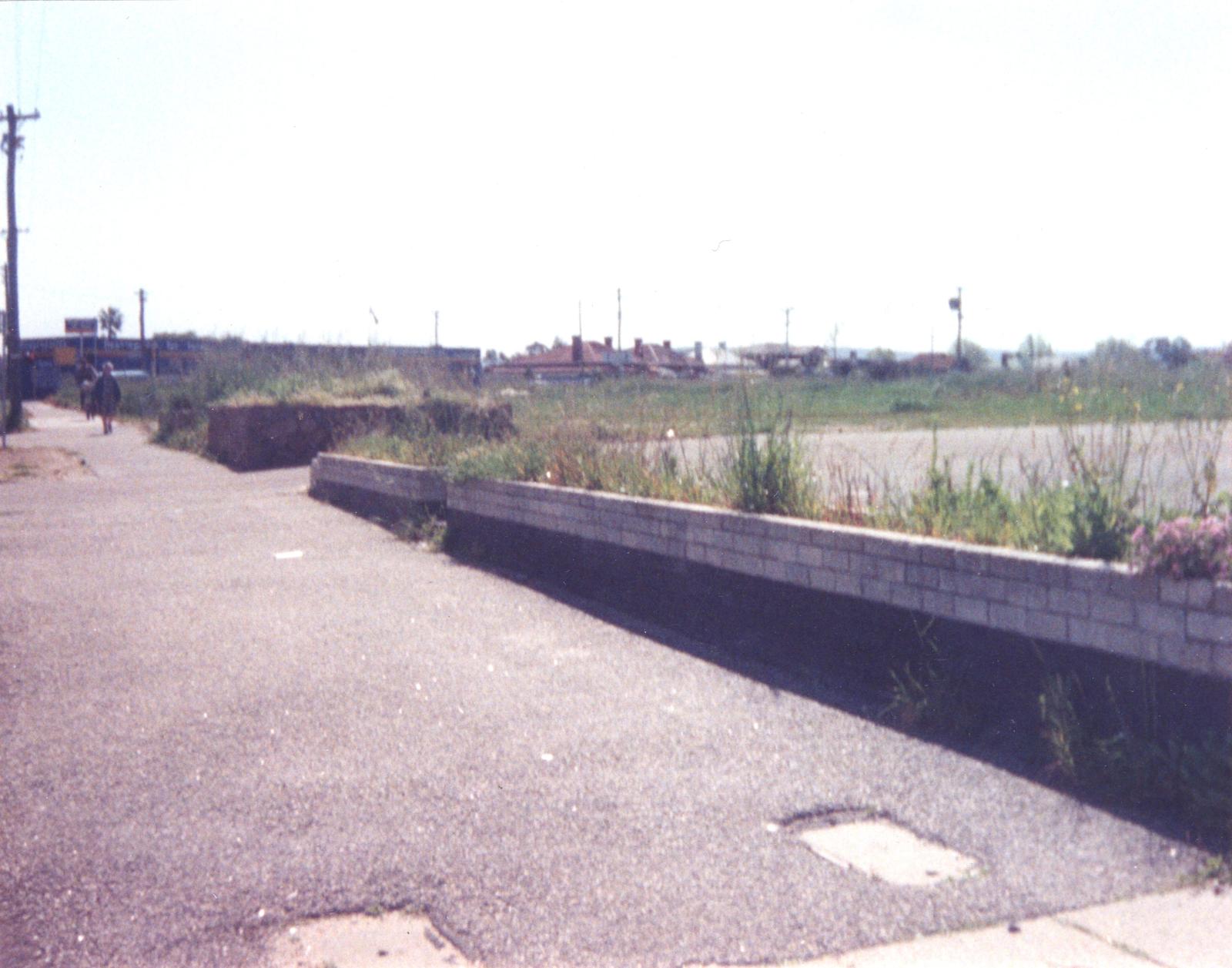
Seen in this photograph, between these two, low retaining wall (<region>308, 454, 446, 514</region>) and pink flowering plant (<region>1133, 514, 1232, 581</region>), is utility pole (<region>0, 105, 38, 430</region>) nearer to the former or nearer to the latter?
low retaining wall (<region>308, 454, 446, 514</region>)

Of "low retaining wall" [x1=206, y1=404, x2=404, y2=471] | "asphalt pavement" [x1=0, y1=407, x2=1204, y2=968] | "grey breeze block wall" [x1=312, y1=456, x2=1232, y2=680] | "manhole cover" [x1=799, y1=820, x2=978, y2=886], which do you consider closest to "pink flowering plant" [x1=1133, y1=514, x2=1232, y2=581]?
"grey breeze block wall" [x1=312, y1=456, x2=1232, y2=680]

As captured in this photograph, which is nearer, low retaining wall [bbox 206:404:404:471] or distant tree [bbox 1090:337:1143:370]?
distant tree [bbox 1090:337:1143:370]

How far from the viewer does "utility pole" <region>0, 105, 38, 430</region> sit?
34.3 m

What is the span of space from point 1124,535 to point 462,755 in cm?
309

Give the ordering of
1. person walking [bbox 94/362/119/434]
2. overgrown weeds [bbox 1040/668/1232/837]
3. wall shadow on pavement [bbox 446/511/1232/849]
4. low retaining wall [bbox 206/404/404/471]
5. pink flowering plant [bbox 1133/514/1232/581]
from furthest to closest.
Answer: person walking [bbox 94/362/119/434] < low retaining wall [bbox 206/404/404/471] < wall shadow on pavement [bbox 446/511/1232/849] < pink flowering plant [bbox 1133/514/1232/581] < overgrown weeds [bbox 1040/668/1232/837]

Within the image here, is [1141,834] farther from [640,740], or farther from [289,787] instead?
[289,787]

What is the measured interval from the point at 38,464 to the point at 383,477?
10577 mm

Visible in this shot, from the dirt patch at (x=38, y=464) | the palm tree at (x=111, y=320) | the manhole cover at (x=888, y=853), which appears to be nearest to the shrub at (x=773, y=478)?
the manhole cover at (x=888, y=853)

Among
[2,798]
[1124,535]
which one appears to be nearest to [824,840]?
[1124,535]

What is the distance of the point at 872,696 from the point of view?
6430 millimetres

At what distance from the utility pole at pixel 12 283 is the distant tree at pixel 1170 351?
30.4 metres

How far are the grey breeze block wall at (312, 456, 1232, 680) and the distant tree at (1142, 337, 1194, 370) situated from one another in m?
1.86

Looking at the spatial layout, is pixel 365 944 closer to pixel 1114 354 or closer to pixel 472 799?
pixel 472 799

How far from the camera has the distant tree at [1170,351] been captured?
681 cm
